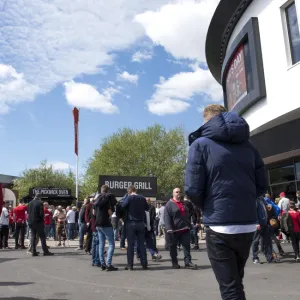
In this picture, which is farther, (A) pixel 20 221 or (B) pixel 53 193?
(B) pixel 53 193

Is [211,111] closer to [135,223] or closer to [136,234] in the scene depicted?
[135,223]

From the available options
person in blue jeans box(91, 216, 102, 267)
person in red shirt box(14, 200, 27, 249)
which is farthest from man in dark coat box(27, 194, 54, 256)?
person in blue jeans box(91, 216, 102, 267)

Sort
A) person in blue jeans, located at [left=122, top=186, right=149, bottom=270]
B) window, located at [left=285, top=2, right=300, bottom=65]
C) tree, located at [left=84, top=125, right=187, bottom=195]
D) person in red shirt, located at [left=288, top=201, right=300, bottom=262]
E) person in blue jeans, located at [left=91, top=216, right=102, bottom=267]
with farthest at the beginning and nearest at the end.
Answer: tree, located at [left=84, top=125, right=187, bottom=195]
window, located at [left=285, top=2, right=300, bottom=65]
person in red shirt, located at [left=288, top=201, right=300, bottom=262]
person in blue jeans, located at [left=91, top=216, right=102, bottom=267]
person in blue jeans, located at [left=122, top=186, right=149, bottom=270]

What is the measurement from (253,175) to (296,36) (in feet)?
49.5

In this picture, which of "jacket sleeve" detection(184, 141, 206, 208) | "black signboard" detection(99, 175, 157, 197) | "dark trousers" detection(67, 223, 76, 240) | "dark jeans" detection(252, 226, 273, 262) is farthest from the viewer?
"dark trousers" detection(67, 223, 76, 240)

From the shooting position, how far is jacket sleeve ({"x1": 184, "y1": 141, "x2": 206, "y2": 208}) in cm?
305

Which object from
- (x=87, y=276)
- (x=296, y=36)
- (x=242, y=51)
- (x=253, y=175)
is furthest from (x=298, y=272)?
(x=242, y=51)

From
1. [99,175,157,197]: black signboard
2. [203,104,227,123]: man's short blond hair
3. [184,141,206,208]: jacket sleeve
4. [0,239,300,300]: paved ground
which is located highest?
[99,175,157,197]: black signboard

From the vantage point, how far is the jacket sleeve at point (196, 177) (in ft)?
10.0

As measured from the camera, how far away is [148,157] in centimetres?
4744

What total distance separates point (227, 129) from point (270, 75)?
15842 millimetres

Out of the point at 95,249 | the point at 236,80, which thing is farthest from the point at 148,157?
the point at 95,249

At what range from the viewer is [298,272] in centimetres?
782

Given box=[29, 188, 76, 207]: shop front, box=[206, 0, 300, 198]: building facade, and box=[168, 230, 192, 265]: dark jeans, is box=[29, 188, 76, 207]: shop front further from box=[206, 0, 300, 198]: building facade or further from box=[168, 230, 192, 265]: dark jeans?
box=[168, 230, 192, 265]: dark jeans
